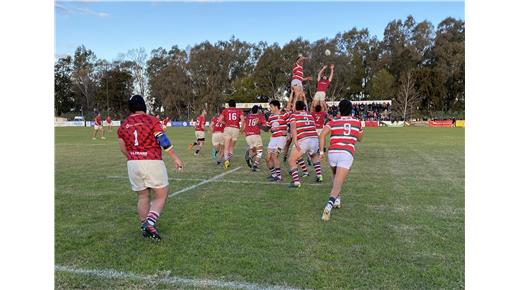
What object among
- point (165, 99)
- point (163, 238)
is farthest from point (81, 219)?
point (165, 99)

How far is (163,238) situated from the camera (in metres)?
5.31

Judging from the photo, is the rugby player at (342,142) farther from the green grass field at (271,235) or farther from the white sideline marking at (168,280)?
the white sideline marking at (168,280)

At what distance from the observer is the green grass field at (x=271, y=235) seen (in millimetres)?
4094

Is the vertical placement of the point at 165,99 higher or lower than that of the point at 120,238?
higher

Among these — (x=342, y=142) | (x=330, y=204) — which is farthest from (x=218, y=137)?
(x=330, y=204)

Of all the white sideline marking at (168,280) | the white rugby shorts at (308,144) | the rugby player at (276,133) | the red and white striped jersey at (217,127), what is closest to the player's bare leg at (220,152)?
the red and white striped jersey at (217,127)

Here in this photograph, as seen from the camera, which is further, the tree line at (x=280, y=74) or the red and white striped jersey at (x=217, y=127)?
the tree line at (x=280, y=74)

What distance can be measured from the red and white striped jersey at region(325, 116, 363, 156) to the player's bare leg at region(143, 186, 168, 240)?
9.21 ft

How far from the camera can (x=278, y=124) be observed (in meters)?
9.70

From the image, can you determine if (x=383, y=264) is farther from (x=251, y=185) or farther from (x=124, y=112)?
(x=124, y=112)

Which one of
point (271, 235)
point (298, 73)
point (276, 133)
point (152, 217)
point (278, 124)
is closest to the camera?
point (152, 217)

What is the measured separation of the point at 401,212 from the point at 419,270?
253 cm

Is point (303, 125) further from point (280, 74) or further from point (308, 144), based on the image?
point (280, 74)

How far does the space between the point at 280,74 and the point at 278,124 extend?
2454 inches
